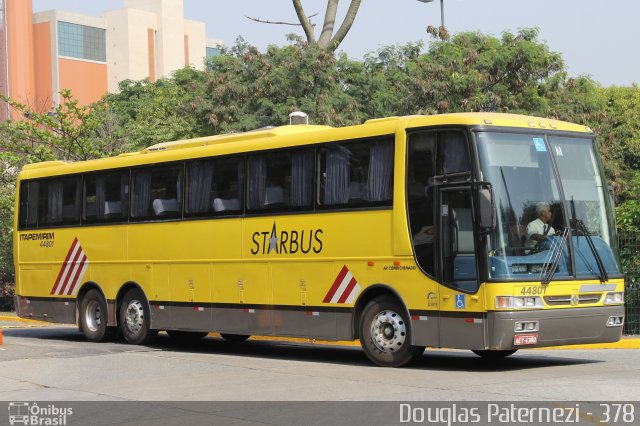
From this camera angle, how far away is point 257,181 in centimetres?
1756

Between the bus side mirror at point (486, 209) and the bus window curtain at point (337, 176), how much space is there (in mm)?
2539

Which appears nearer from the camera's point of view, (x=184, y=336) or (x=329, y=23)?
(x=184, y=336)

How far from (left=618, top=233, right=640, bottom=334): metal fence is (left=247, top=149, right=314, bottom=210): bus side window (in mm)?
6793

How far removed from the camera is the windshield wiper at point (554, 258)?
46.4 ft

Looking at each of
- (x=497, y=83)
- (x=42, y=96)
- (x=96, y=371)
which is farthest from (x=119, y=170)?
(x=42, y=96)

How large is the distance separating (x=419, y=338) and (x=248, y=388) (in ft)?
9.21

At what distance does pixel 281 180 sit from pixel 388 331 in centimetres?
317

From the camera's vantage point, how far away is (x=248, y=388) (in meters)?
12.9

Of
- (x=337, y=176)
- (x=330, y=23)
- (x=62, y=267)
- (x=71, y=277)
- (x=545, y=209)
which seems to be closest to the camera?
(x=545, y=209)

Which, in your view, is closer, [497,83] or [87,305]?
[87,305]

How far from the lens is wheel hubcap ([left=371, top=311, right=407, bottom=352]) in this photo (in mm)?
15062

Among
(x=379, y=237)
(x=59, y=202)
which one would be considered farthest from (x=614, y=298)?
(x=59, y=202)

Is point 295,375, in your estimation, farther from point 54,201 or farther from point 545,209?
point 54,201

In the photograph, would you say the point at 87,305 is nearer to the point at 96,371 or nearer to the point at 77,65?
the point at 96,371
